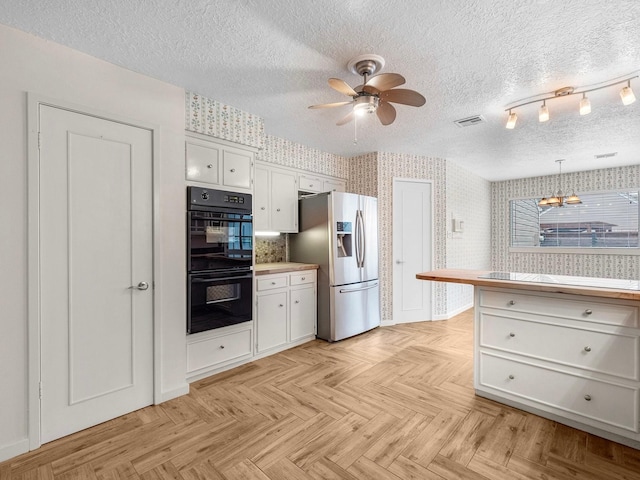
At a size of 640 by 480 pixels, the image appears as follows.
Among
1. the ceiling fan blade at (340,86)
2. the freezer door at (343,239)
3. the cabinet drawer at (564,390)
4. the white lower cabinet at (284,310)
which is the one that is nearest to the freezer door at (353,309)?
the freezer door at (343,239)

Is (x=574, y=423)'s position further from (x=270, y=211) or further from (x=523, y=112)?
(x=270, y=211)

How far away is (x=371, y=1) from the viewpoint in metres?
1.75

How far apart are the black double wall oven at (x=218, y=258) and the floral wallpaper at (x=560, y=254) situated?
621 centimetres

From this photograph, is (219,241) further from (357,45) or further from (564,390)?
(564,390)

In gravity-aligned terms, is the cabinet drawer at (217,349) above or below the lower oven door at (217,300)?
below

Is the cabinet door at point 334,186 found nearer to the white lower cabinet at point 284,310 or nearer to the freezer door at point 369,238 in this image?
the freezer door at point 369,238

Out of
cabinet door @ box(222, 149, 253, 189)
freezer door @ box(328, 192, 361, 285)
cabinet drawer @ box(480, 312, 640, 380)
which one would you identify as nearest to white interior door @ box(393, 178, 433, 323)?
freezer door @ box(328, 192, 361, 285)

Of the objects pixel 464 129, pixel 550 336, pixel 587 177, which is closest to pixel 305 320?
pixel 550 336

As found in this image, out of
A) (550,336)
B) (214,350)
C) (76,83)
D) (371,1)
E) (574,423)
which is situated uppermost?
(371,1)

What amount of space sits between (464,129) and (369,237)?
1.82 metres

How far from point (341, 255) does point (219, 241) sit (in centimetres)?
169

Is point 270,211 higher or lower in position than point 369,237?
higher

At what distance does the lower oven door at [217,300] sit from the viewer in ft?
9.30

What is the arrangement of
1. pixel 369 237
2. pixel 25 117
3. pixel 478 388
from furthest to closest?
pixel 369 237
pixel 478 388
pixel 25 117
